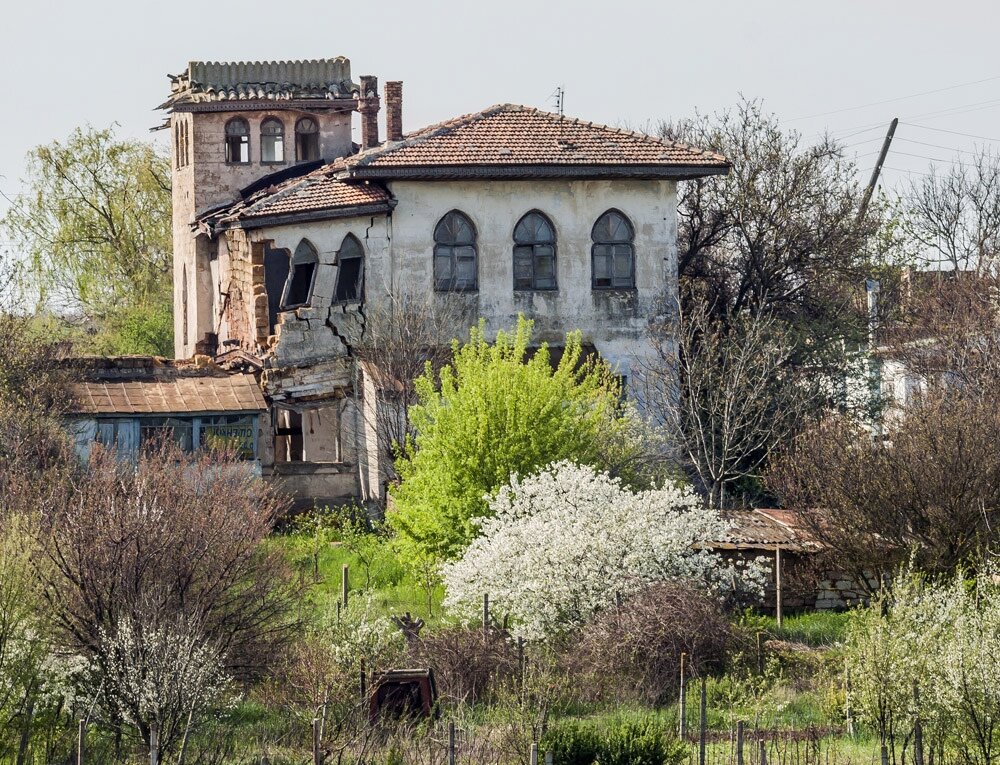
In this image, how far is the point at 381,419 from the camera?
3450 centimetres

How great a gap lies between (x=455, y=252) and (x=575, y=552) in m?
11.0

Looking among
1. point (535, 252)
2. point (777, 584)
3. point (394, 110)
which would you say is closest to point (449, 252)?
point (535, 252)

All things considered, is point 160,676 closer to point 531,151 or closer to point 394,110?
point 531,151

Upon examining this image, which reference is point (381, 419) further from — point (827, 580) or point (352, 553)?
point (827, 580)

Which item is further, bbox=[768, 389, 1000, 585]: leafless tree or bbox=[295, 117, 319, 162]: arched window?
bbox=[295, 117, 319, 162]: arched window

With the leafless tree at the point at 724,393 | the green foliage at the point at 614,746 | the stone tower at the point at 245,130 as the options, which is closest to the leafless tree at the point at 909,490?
the leafless tree at the point at 724,393

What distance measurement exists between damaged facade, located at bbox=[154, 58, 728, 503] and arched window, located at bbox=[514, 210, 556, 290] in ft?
0.09

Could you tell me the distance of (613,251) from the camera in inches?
1448

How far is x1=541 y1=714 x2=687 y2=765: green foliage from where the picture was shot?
65.1 feet

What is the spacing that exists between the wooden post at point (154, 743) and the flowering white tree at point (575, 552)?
6.97 metres

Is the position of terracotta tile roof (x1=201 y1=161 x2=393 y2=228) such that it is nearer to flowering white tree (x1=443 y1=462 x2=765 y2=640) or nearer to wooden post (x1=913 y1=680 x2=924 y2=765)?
flowering white tree (x1=443 y1=462 x2=765 y2=640)

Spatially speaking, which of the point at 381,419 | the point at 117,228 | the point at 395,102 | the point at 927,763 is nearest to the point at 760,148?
the point at 395,102

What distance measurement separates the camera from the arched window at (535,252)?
36.4 metres

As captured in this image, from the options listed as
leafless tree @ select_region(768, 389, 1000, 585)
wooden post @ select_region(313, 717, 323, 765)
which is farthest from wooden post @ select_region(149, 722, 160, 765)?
leafless tree @ select_region(768, 389, 1000, 585)
